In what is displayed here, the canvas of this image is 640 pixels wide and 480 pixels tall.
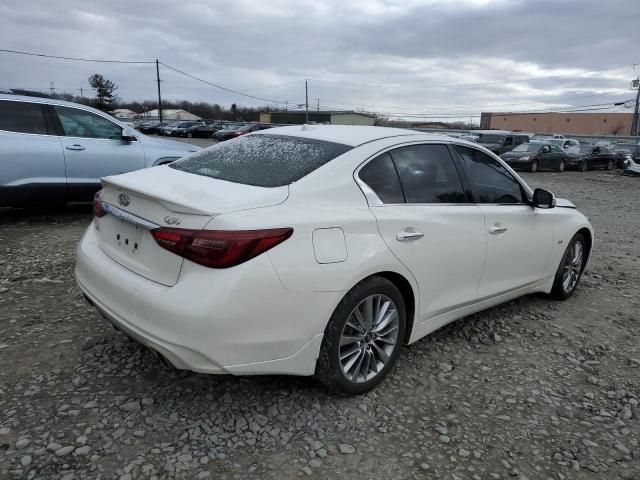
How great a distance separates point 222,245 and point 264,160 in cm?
95

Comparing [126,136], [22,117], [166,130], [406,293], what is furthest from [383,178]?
[166,130]

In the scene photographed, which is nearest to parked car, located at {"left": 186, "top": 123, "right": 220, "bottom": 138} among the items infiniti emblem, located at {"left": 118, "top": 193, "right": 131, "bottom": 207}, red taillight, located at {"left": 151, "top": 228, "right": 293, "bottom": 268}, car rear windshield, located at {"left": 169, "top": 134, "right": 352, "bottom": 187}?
car rear windshield, located at {"left": 169, "top": 134, "right": 352, "bottom": 187}

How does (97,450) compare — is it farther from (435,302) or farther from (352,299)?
(435,302)

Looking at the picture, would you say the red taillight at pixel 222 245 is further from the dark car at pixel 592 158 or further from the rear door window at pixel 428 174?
the dark car at pixel 592 158

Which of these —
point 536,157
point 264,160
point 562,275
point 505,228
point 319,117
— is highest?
point 264,160

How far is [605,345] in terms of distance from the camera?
4008 millimetres

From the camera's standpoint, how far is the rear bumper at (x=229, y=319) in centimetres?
242

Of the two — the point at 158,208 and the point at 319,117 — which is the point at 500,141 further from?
the point at 319,117

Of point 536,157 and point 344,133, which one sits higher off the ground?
point 344,133

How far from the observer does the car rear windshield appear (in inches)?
117

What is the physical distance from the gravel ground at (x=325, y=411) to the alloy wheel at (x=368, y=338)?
0.62 feet

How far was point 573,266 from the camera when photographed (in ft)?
16.3

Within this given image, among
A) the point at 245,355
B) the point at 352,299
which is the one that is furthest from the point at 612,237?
the point at 245,355

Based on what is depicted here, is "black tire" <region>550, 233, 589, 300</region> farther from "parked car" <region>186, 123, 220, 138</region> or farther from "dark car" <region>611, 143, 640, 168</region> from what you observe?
"parked car" <region>186, 123, 220, 138</region>
